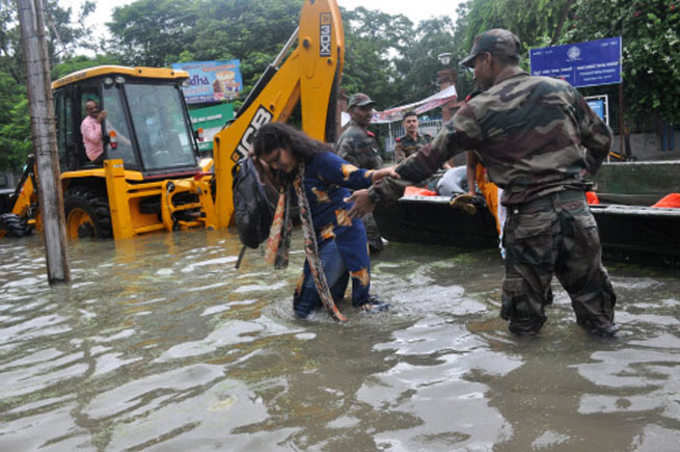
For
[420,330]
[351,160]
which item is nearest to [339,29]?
[351,160]

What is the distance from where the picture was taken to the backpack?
4.26 m

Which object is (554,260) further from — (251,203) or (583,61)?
(583,61)

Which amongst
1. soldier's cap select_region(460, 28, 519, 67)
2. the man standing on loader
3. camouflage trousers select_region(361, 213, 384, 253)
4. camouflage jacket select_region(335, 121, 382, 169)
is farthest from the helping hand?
the man standing on loader

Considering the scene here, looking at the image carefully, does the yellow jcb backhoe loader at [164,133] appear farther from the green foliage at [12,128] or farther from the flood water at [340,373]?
the green foliage at [12,128]

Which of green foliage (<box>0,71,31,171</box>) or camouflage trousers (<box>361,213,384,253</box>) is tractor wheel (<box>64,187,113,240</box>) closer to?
A: camouflage trousers (<box>361,213,384,253</box>)

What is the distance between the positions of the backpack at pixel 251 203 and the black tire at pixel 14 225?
9.11 meters

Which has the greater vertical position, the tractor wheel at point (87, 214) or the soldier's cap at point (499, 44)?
the soldier's cap at point (499, 44)

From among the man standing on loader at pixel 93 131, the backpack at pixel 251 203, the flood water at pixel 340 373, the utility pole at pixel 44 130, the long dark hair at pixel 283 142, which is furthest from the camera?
the man standing on loader at pixel 93 131

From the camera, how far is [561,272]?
3242mm

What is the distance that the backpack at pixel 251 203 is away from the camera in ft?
14.0

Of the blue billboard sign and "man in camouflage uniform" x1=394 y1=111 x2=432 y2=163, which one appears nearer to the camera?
"man in camouflage uniform" x1=394 y1=111 x2=432 y2=163

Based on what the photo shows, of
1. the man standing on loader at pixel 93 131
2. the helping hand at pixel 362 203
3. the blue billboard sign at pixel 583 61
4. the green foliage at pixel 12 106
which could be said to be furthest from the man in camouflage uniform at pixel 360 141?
the green foliage at pixel 12 106

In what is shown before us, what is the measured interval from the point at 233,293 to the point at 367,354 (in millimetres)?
2136

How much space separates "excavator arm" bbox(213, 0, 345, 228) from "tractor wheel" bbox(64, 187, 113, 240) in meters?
1.82
